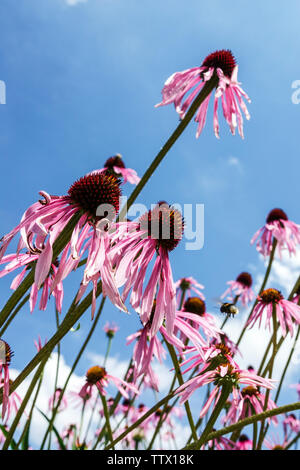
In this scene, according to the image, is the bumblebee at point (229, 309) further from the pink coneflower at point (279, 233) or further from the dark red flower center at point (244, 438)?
the dark red flower center at point (244, 438)

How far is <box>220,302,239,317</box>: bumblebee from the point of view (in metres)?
3.28

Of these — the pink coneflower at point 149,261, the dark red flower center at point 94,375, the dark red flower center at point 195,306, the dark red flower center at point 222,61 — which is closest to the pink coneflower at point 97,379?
the dark red flower center at point 94,375

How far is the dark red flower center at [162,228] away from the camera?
156 cm

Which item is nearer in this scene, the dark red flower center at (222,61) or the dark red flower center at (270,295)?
the dark red flower center at (222,61)

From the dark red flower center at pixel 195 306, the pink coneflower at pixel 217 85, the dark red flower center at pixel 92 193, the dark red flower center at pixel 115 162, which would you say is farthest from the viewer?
the dark red flower center at pixel 115 162

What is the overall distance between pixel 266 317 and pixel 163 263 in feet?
7.62

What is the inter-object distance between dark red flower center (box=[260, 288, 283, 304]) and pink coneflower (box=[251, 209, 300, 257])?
3.00 ft

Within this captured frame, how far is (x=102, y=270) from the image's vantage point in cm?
113

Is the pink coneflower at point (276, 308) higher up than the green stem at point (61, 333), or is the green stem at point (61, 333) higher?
the pink coneflower at point (276, 308)

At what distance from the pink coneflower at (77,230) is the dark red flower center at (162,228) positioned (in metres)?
0.14

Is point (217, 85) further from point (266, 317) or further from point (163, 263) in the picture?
point (266, 317)
